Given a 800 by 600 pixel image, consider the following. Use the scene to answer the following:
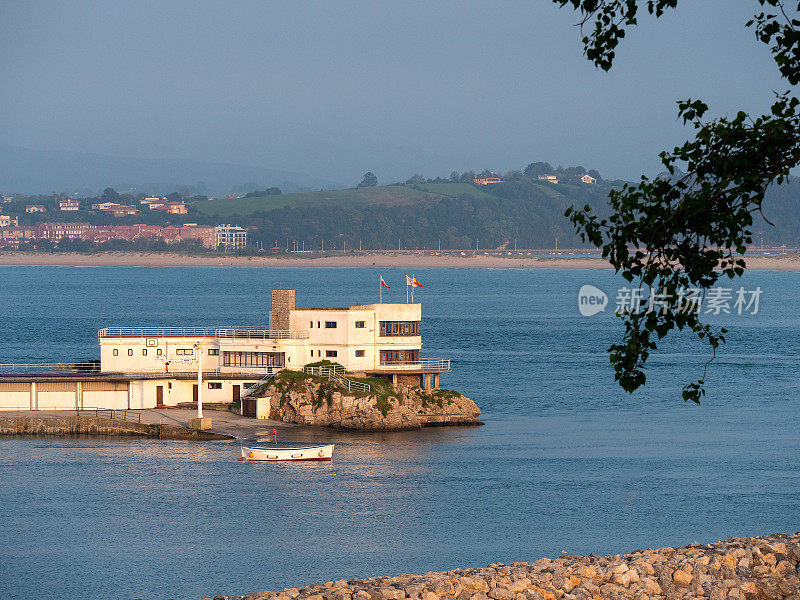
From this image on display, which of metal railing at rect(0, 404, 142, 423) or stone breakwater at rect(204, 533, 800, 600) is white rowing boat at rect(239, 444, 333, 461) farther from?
stone breakwater at rect(204, 533, 800, 600)

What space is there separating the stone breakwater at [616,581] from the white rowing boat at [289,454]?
30.3 metres

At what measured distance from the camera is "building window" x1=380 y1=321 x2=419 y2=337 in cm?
6619

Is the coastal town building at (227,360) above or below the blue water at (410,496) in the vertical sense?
above

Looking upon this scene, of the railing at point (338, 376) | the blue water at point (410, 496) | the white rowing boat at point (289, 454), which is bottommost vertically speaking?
the blue water at point (410, 496)

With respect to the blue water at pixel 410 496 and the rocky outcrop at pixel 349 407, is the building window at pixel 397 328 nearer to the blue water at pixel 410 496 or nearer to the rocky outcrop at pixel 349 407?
the rocky outcrop at pixel 349 407

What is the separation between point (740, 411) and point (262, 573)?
4501 cm

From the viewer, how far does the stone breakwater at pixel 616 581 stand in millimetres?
20734

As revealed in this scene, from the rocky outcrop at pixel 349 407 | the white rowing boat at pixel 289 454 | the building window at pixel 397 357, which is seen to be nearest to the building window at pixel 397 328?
the building window at pixel 397 357

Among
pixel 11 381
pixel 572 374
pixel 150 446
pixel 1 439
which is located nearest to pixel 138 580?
pixel 150 446

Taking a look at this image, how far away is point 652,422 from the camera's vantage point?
68812 millimetres

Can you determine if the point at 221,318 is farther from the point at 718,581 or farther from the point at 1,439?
the point at 718,581

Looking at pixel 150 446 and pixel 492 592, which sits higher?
pixel 492 592

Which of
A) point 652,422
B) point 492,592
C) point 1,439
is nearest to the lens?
point 492,592

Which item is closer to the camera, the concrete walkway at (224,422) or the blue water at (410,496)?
the blue water at (410,496)
